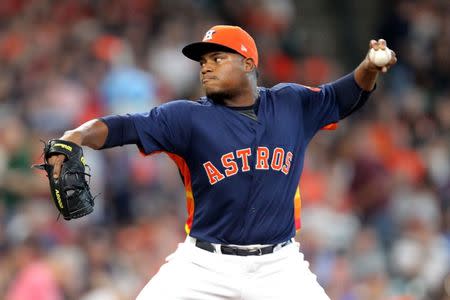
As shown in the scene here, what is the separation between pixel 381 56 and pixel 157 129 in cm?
123

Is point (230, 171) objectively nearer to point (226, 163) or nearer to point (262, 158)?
point (226, 163)

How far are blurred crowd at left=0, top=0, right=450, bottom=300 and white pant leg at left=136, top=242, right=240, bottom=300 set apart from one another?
11.1ft

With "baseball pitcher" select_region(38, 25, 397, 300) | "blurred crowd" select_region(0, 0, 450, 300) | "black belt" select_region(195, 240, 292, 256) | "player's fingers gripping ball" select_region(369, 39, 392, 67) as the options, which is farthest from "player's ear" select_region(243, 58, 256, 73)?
"blurred crowd" select_region(0, 0, 450, 300)

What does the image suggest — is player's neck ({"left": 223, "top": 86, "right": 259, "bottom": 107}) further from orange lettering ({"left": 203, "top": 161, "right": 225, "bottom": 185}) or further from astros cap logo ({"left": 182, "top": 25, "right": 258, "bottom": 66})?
orange lettering ({"left": 203, "top": 161, "right": 225, "bottom": 185})

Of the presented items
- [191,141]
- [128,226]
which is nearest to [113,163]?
[128,226]

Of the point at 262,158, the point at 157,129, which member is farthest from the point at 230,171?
the point at 157,129

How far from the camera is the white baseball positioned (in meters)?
5.64

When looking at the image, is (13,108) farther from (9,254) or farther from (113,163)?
(9,254)

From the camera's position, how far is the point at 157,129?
218 inches

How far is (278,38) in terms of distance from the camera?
43.6ft

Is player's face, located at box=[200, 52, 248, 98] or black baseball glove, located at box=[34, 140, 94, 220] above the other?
player's face, located at box=[200, 52, 248, 98]

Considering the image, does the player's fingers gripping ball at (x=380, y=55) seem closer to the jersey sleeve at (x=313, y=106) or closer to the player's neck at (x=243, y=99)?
the jersey sleeve at (x=313, y=106)

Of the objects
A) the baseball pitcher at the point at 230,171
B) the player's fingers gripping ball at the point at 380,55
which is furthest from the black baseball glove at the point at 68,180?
the player's fingers gripping ball at the point at 380,55

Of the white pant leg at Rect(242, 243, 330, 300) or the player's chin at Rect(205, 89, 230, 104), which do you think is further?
the player's chin at Rect(205, 89, 230, 104)
